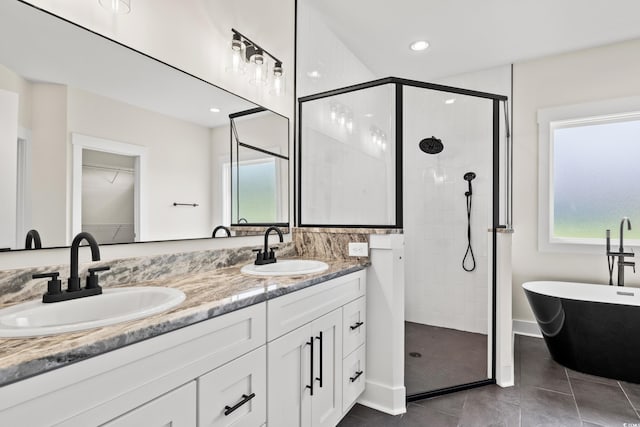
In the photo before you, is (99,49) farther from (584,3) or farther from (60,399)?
(584,3)

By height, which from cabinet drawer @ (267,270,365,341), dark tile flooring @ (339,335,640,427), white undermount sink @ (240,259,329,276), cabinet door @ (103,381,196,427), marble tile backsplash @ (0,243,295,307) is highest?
marble tile backsplash @ (0,243,295,307)

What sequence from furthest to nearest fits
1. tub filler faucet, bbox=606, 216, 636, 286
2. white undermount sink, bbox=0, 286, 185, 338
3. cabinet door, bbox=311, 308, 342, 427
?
tub filler faucet, bbox=606, 216, 636, 286 → cabinet door, bbox=311, 308, 342, 427 → white undermount sink, bbox=0, 286, 185, 338

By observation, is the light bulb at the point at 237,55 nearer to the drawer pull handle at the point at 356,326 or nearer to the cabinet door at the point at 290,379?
the cabinet door at the point at 290,379

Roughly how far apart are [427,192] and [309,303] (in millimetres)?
2406

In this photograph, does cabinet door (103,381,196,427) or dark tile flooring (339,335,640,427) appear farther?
dark tile flooring (339,335,640,427)

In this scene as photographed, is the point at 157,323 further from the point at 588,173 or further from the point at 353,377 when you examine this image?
the point at 588,173

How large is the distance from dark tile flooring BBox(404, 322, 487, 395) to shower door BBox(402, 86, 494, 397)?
0.02m

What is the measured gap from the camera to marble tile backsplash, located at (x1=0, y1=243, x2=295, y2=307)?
1.00m

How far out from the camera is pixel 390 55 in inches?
123

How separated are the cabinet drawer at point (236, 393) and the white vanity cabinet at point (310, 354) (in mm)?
54

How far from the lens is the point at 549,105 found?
315 centimetres

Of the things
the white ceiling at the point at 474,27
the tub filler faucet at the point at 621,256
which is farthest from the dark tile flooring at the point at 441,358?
the white ceiling at the point at 474,27

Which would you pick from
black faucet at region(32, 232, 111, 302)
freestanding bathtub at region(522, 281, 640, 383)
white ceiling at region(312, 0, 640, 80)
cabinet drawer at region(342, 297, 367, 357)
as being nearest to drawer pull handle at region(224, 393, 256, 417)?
black faucet at region(32, 232, 111, 302)

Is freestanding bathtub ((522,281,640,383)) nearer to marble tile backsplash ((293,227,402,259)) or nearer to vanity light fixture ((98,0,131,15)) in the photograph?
marble tile backsplash ((293,227,402,259))
